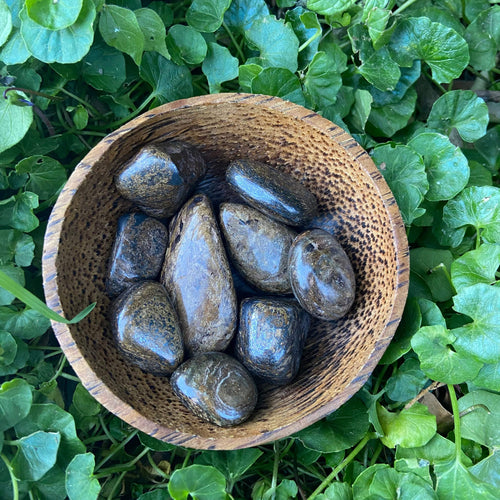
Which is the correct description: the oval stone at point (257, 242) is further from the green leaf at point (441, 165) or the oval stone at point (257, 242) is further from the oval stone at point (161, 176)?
the green leaf at point (441, 165)

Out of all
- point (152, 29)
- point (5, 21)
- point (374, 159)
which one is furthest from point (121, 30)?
point (374, 159)

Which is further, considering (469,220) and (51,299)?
(469,220)

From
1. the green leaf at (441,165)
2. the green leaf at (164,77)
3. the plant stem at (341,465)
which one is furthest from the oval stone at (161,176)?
the plant stem at (341,465)

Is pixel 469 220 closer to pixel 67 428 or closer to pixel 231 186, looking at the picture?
pixel 231 186

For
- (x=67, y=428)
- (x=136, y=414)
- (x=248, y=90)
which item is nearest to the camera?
(x=136, y=414)

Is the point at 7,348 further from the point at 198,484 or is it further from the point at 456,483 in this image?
the point at 456,483

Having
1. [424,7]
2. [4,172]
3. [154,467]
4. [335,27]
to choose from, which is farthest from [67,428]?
[424,7]

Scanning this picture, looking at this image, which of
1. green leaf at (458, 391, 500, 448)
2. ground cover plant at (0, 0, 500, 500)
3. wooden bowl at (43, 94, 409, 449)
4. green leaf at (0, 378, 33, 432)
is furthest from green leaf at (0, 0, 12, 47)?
green leaf at (458, 391, 500, 448)
